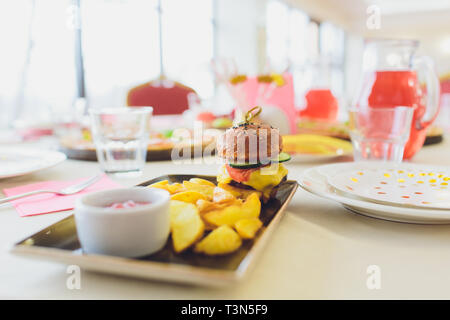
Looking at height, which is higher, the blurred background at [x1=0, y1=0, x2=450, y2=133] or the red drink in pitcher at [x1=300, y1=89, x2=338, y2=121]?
the blurred background at [x1=0, y1=0, x2=450, y2=133]

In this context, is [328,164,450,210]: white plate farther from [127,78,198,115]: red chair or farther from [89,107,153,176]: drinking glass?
[127,78,198,115]: red chair

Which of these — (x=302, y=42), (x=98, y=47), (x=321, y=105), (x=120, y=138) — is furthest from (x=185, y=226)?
(x=302, y=42)

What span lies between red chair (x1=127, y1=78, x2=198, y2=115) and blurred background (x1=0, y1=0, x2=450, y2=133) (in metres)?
0.15

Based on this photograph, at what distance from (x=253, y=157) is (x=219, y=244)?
0.21m

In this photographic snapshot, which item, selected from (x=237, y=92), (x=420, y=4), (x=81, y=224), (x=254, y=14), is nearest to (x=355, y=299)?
(x=81, y=224)

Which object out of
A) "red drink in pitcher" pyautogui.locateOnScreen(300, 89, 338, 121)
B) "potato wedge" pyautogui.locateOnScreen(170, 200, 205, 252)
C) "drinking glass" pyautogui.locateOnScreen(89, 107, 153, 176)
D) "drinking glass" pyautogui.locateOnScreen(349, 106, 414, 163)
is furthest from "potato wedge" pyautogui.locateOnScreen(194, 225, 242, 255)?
"red drink in pitcher" pyautogui.locateOnScreen(300, 89, 338, 121)

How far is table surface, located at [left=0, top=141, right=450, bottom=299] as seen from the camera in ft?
1.21

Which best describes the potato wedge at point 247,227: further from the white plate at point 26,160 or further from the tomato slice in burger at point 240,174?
the white plate at point 26,160

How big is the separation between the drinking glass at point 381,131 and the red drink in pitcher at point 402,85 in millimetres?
49

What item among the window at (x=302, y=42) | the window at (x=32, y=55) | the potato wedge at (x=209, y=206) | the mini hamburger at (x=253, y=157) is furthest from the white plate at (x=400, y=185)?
the window at (x=302, y=42)

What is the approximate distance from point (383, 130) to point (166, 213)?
0.73 m

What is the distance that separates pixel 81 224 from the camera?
0.40 meters

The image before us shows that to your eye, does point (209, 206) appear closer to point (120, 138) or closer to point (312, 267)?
point (312, 267)

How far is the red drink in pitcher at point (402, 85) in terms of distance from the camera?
104cm
